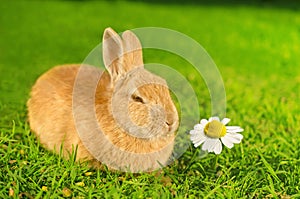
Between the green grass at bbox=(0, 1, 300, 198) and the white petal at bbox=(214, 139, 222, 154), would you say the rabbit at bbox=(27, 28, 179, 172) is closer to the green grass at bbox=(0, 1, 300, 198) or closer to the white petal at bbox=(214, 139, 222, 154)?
the green grass at bbox=(0, 1, 300, 198)

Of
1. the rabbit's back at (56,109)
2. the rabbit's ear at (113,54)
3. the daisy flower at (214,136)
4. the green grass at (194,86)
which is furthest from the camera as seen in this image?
the rabbit's back at (56,109)

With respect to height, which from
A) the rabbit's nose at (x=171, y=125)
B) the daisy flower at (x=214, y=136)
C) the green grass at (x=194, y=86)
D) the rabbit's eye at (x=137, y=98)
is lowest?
the green grass at (x=194, y=86)

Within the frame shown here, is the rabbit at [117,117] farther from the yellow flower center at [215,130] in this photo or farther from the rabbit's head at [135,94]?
the yellow flower center at [215,130]

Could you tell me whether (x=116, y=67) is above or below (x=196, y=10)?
above

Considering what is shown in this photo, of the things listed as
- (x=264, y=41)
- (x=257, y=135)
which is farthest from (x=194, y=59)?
(x=257, y=135)

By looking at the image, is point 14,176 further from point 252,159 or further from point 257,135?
point 257,135

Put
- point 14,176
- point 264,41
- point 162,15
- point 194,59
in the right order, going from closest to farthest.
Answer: point 14,176 < point 194,59 < point 264,41 < point 162,15

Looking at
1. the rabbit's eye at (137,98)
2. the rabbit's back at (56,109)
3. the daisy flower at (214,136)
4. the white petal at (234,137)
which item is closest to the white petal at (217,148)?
the daisy flower at (214,136)
